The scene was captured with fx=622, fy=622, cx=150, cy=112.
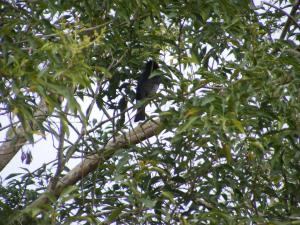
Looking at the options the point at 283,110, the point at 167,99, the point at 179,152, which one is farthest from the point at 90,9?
the point at 283,110

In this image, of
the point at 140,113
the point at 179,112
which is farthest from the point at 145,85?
the point at 179,112

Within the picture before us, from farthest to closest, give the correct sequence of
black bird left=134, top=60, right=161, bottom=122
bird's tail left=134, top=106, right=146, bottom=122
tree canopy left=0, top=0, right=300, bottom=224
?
1. black bird left=134, top=60, right=161, bottom=122
2. bird's tail left=134, top=106, right=146, bottom=122
3. tree canopy left=0, top=0, right=300, bottom=224

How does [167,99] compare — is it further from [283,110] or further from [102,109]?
[102,109]

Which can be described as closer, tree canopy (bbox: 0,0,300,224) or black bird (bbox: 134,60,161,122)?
tree canopy (bbox: 0,0,300,224)

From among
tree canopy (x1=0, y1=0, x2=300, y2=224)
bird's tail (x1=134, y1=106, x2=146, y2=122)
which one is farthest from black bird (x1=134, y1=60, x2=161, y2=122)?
tree canopy (x1=0, y1=0, x2=300, y2=224)

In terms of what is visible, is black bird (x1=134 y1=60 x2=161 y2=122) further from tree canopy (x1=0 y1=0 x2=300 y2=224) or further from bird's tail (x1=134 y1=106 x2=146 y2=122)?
tree canopy (x1=0 y1=0 x2=300 y2=224)

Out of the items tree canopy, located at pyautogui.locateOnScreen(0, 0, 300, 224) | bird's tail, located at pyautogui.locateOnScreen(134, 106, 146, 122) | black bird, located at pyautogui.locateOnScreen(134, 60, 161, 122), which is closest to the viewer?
tree canopy, located at pyautogui.locateOnScreen(0, 0, 300, 224)

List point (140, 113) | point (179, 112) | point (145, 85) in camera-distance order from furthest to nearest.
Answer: point (145, 85)
point (140, 113)
point (179, 112)

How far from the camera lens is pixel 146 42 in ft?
14.2

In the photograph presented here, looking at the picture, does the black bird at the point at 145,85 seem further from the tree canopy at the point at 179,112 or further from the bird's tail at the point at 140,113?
A: the tree canopy at the point at 179,112

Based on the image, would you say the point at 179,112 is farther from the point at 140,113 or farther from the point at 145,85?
the point at 145,85

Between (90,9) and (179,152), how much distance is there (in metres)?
0.99

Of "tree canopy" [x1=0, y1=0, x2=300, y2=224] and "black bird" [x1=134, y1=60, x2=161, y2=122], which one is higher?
"black bird" [x1=134, y1=60, x2=161, y2=122]

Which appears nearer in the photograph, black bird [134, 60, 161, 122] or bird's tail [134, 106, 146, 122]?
bird's tail [134, 106, 146, 122]
